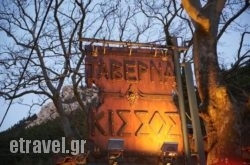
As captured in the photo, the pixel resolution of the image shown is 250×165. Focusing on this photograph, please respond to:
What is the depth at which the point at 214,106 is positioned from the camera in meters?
9.26

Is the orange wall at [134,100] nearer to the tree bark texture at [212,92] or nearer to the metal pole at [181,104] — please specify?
the tree bark texture at [212,92]

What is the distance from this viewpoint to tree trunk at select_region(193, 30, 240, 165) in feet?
29.4

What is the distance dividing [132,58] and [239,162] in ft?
10.5

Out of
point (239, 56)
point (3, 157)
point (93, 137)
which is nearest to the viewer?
point (93, 137)

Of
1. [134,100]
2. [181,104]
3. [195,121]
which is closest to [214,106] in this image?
[181,104]

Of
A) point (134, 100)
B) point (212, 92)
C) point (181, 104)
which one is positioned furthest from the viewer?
point (212, 92)

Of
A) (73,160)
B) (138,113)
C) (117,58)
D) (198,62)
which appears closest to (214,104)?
(198,62)

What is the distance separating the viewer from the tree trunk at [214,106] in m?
8.97

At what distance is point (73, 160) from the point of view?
371 inches

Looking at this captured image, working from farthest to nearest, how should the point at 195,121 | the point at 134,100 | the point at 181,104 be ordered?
the point at 134,100, the point at 181,104, the point at 195,121

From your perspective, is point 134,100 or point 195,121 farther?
point 134,100

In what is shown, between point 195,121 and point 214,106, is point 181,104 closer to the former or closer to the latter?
point 195,121

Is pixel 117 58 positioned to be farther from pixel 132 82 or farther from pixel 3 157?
pixel 3 157

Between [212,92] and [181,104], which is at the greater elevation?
[212,92]
